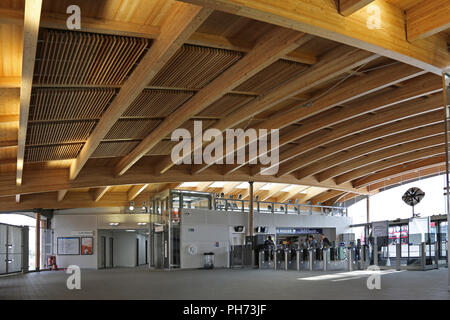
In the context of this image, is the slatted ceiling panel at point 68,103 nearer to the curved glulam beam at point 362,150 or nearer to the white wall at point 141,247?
the curved glulam beam at point 362,150

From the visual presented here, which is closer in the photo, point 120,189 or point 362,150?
point 362,150

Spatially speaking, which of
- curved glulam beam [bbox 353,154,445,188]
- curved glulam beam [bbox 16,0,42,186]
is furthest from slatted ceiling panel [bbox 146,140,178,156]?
curved glulam beam [bbox 353,154,445,188]

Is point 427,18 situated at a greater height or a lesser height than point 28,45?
greater

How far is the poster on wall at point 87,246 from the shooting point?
26.5m

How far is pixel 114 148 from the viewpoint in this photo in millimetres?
16734

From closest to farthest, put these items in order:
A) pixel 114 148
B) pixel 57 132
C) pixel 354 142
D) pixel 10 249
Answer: pixel 57 132
pixel 114 148
pixel 10 249
pixel 354 142

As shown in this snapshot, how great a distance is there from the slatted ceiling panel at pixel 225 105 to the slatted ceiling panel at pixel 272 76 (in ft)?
2.04

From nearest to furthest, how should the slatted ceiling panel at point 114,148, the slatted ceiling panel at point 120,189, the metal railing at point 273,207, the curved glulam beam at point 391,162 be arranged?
1. the slatted ceiling panel at point 114,148
2. the curved glulam beam at point 391,162
3. the metal railing at point 273,207
4. the slatted ceiling panel at point 120,189

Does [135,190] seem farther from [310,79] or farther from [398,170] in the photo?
[310,79]

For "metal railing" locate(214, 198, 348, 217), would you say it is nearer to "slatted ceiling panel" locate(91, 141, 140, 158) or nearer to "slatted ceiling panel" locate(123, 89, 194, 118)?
"slatted ceiling panel" locate(91, 141, 140, 158)

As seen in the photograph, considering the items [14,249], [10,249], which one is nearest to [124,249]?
[14,249]

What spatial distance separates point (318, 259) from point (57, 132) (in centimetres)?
1081

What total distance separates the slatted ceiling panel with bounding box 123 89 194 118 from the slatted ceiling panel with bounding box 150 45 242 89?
0.57m

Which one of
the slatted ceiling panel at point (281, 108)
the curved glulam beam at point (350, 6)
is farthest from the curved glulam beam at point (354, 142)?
the curved glulam beam at point (350, 6)
